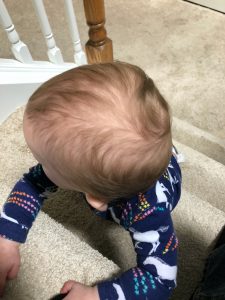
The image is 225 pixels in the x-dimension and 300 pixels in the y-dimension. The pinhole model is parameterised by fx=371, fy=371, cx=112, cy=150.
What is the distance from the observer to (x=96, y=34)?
4.31 ft

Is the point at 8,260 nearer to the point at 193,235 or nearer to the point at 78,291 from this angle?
the point at 78,291

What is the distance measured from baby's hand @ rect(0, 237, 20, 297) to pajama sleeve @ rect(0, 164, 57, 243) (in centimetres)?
1

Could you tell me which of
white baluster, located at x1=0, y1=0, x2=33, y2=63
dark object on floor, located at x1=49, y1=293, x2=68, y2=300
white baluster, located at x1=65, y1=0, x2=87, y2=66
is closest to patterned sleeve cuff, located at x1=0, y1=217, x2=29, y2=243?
dark object on floor, located at x1=49, y1=293, x2=68, y2=300

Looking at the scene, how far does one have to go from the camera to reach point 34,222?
33.0 inches

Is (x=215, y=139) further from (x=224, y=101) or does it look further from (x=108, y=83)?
(x=108, y=83)

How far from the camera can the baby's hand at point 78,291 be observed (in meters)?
0.69

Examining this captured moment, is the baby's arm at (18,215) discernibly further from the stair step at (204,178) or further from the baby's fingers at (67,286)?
the stair step at (204,178)

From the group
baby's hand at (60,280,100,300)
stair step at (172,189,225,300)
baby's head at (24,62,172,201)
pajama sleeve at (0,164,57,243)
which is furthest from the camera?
stair step at (172,189,225,300)

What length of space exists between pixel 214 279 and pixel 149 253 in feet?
0.45

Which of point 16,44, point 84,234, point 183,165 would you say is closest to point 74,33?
point 16,44

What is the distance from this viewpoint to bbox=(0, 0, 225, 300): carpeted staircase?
78 cm

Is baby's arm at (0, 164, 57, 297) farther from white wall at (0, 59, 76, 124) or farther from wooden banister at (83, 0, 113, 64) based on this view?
wooden banister at (83, 0, 113, 64)

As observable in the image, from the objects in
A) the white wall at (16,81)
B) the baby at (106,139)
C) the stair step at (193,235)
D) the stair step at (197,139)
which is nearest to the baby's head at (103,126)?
the baby at (106,139)

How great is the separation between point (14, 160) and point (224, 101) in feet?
3.83
